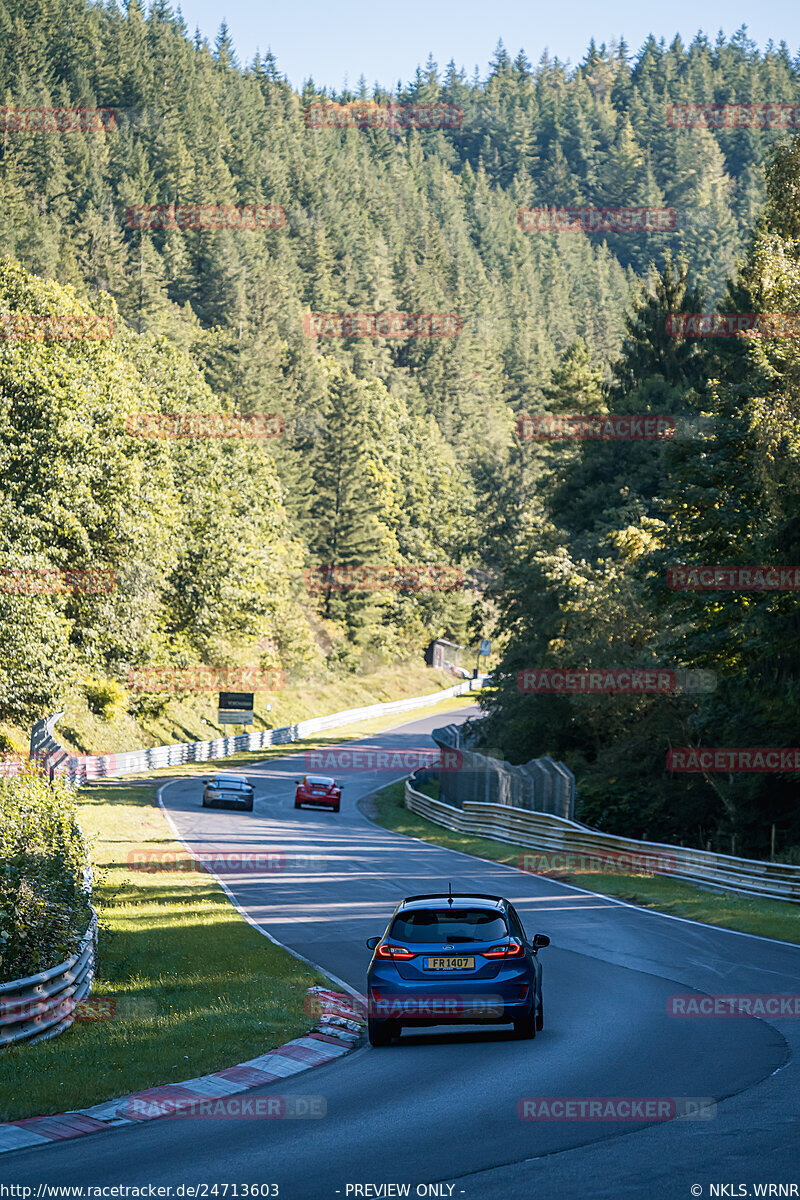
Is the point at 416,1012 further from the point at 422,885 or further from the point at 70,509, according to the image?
the point at 70,509

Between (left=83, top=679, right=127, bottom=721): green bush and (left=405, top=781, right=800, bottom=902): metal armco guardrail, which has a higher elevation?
(left=83, top=679, right=127, bottom=721): green bush

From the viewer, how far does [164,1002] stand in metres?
15.3

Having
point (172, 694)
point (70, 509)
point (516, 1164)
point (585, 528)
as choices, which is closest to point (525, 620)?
point (585, 528)

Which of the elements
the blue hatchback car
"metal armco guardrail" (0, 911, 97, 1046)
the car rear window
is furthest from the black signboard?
the blue hatchback car

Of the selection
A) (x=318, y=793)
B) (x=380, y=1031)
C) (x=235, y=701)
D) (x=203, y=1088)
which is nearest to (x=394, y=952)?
(x=380, y=1031)

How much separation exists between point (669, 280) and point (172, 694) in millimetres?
33661

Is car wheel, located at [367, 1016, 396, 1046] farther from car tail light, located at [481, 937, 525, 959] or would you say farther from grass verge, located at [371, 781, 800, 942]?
grass verge, located at [371, 781, 800, 942]

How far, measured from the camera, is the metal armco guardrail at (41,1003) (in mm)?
12281

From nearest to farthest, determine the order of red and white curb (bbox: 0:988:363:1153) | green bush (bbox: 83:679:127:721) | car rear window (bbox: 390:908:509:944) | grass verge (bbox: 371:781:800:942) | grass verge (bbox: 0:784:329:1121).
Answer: red and white curb (bbox: 0:988:363:1153)
grass verge (bbox: 0:784:329:1121)
car rear window (bbox: 390:908:509:944)
grass verge (bbox: 371:781:800:942)
green bush (bbox: 83:679:127:721)

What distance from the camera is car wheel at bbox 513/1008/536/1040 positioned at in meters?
12.4

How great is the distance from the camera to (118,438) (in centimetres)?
5459

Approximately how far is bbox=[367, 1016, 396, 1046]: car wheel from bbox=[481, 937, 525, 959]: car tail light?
1.16 meters

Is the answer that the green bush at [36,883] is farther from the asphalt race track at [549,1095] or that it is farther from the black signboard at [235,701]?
the black signboard at [235,701]

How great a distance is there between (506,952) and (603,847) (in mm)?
21411
